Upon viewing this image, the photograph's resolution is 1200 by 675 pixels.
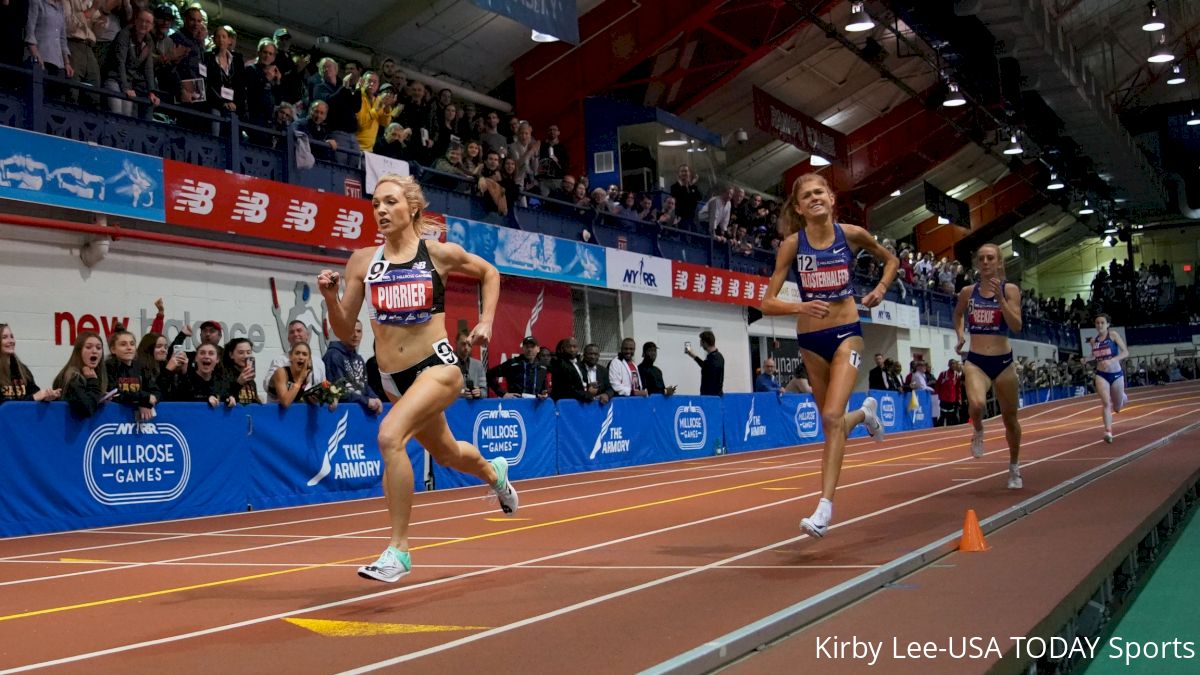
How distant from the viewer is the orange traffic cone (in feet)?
19.5

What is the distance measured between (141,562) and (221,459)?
392 cm

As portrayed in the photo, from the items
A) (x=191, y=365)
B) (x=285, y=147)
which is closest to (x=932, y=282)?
(x=285, y=147)

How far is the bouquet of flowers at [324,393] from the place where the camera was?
1213 centimetres

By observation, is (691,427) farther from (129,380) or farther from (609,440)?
(129,380)

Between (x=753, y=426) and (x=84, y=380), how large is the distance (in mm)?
13257

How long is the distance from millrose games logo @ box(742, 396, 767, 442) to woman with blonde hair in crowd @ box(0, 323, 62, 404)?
13.0 metres

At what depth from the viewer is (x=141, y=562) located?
24.3 ft

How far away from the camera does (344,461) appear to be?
Answer: 12.6 m

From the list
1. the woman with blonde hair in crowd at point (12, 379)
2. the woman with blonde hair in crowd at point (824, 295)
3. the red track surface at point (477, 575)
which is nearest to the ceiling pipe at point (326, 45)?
the woman with blonde hair in crowd at point (12, 379)

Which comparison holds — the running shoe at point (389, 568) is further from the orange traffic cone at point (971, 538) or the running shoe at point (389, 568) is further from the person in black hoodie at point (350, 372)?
the person in black hoodie at point (350, 372)

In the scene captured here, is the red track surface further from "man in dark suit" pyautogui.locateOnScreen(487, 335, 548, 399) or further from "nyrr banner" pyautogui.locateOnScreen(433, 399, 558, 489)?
"man in dark suit" pyautogui.locateOnScreen(487, 335, 548, 399)

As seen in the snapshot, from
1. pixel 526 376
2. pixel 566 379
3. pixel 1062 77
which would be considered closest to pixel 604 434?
pixel 566 379

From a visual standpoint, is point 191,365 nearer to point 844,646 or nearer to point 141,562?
point 141,562

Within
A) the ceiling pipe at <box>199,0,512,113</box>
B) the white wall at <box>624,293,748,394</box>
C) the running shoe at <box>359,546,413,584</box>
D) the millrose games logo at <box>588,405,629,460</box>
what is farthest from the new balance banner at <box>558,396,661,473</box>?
the running shoe at <box>359,546,413,584</box>
